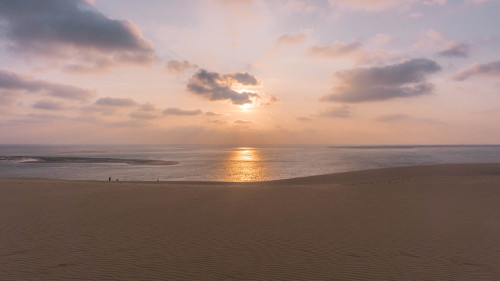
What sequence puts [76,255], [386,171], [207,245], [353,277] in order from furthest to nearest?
[386,171]
[207,245]
[76,255]
[353,277]

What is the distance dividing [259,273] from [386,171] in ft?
108

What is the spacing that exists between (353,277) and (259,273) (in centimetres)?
203

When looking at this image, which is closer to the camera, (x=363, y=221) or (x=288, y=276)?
(x=288, y=276)

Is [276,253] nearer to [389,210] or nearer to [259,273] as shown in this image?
[259,273]

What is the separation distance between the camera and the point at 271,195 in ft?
53.3

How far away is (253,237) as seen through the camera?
28.8ft

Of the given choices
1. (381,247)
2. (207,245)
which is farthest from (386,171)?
(207,245)

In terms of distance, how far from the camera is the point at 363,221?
10.4 meters

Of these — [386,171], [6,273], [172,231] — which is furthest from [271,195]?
[386,171]

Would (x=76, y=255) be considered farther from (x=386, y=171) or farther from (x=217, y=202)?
(x=386, y=171)

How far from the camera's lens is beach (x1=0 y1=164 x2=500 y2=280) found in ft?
21.2

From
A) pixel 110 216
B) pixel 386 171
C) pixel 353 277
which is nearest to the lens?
pixel 353 277

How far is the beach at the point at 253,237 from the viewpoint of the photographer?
21.2 feet

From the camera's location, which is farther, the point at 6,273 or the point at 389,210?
the point at 389,210
